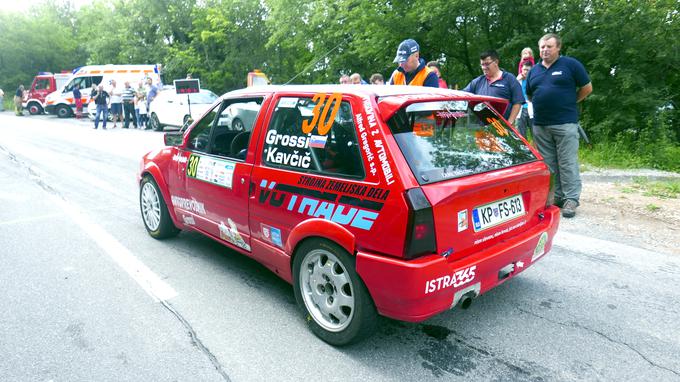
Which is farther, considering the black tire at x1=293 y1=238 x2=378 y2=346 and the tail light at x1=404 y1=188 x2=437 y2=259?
the black tire at x1=293 y1=238 x2=378 y2=346

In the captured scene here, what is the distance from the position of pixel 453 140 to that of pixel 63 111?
1115 inches

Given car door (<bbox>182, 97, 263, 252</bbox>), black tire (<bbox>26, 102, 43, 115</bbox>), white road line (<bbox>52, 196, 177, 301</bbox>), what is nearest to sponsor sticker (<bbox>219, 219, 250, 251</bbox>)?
car door (<bbox>182, 97, 263, 252</bbox>)

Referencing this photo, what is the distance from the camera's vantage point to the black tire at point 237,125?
377cm

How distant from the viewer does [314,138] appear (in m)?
3.08

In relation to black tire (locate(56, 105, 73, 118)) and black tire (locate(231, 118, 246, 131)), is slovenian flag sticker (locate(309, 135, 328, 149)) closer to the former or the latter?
black tire (locate(231, 118, 246, 131))

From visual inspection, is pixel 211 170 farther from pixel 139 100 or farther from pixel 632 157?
pixel 139 100

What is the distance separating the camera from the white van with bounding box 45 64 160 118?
24844mm

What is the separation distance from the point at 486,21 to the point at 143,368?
13.6 metres

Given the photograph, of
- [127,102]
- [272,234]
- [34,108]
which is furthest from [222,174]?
[34,108]

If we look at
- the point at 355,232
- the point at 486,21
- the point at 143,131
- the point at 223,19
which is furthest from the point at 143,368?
the point at 223,19

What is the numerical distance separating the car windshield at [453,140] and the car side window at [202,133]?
192 cm

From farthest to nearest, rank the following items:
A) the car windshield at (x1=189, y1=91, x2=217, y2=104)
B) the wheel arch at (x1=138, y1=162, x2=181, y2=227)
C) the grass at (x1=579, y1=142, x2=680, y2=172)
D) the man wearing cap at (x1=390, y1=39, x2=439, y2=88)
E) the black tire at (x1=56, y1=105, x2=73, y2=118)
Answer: the black tire at (x1=56, y1=105, x2=73, y2=118) → the car windshield at (x1=189, y1=91, x2=217, y2=104) → the grass at (x1=579, y1=142, x2=680, y2=172) → the man wearing cap at (x1=390, y1=39, x2=439, y2=88) → the wheel arch at (x1=138, y1=162, x2=181, y2=227)

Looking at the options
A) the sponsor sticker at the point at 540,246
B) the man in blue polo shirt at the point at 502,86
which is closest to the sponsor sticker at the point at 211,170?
the sponsor sticker at the point at 540,246

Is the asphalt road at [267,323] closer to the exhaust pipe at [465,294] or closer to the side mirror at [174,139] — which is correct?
the exhaust pipe at [465,294]
